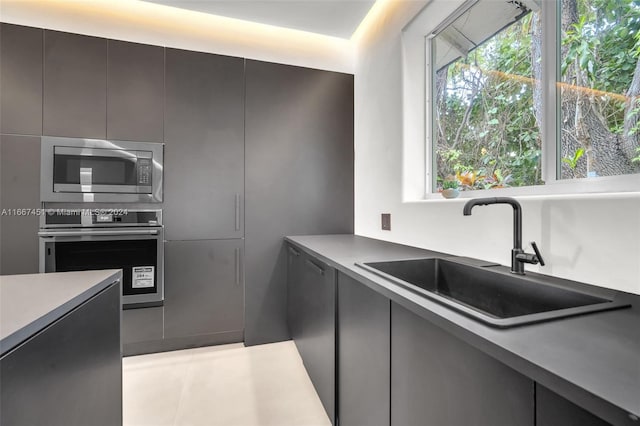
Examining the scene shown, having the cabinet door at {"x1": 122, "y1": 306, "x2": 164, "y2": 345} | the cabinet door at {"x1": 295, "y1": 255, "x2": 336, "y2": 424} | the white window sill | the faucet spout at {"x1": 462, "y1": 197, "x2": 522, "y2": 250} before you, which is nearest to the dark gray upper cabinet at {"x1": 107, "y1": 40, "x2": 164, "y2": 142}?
the cabinet door at {"x1": 122, "y1": 306, "x2": 164, "y2": 345}

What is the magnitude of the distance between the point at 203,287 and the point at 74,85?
5.50 ft

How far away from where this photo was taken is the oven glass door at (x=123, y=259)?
2.07m

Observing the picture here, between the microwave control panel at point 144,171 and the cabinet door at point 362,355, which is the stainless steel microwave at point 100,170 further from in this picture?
the cabinet door at point 362,355

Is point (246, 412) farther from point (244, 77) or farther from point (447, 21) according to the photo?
point (447, 21)

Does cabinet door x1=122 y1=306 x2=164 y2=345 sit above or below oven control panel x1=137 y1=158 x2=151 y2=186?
below

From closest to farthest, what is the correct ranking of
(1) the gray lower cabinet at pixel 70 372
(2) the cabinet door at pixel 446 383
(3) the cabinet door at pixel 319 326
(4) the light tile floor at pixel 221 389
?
(2) the cabinet door at pixel 446 383, (1) the gray lower cabinet at pixel 70 372, (3) the cabinet door at pixel 319 326, (4) the light tile floor at pixel 221 389

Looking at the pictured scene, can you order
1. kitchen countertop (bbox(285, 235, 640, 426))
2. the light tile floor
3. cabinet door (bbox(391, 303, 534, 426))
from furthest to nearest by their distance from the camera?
the light tile floor → cabinet door (bbox(391, 303, 534, 426)) → kitchen countertop (bbox(285, 235, 640, 426))

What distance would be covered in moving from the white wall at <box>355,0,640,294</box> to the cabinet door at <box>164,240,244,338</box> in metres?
1.13

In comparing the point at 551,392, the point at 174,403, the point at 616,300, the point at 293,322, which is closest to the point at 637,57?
the point at 616,300

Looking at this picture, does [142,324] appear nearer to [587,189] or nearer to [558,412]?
[558,412]

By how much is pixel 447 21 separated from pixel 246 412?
97.5 inches

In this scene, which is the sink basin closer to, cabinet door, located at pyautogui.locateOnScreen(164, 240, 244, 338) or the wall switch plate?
the wall switch plate

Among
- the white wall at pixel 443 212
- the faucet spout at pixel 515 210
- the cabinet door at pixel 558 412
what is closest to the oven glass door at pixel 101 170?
the white wall at pixel 443 212

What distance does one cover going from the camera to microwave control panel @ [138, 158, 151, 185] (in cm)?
221
